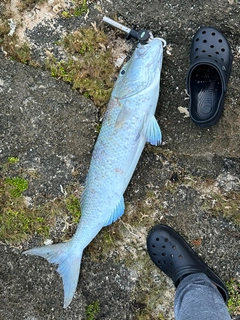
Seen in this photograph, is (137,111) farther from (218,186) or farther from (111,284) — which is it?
(111,284)

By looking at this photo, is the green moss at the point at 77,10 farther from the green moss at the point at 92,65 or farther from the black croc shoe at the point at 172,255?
the black croc shoe at the point at 172,255

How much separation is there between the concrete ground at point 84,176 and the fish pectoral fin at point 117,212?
30 cm

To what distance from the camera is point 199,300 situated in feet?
14.2

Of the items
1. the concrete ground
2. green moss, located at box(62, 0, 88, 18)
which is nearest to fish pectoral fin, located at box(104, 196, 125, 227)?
the concrete ground

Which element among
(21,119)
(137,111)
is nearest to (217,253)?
(137,111)

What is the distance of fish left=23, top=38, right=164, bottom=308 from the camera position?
4.39m

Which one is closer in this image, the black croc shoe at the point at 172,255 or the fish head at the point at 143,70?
the fish head at the point at 143,70

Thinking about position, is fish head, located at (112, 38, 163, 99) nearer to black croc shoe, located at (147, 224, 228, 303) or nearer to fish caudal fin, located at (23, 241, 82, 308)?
black croc shoe, located at (147, 224, 228, 303)

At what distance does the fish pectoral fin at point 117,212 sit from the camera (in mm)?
4641

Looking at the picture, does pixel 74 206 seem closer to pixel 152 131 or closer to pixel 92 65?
pixel 152 131

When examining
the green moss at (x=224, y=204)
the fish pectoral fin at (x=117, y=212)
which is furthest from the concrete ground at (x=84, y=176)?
the fish pectoral fin at (x=117, y=212)

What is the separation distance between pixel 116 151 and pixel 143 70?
2.76 feet

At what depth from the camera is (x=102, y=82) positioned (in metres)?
4.92

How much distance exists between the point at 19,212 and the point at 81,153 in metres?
0.96
